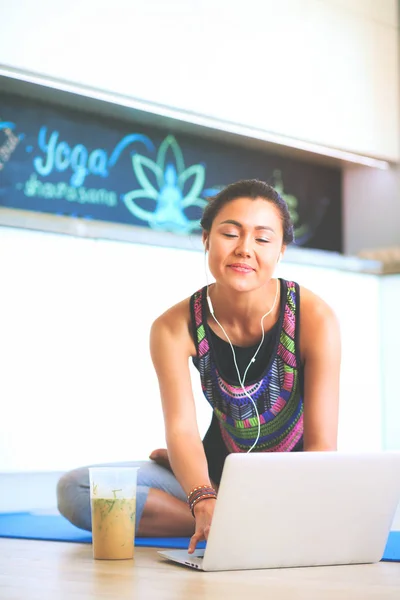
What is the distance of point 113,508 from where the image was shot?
1.67 m

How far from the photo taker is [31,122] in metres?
3.71

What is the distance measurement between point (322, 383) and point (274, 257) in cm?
25

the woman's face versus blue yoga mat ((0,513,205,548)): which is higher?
the woman's face

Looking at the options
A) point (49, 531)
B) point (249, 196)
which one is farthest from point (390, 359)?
point (249, 196)

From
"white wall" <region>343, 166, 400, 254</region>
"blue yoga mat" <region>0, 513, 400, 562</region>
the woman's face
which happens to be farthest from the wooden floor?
"white wall" <region>343, 166, 400, 254</region>

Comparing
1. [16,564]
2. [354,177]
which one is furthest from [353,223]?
[16,564]

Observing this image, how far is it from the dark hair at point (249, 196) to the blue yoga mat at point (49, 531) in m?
0.63

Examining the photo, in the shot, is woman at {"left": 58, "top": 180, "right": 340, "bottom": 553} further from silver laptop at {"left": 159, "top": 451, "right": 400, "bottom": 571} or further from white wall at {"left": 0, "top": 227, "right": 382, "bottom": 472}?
white wall at {"left": 0, "top": 227, "right": 382, "bottom": 472}

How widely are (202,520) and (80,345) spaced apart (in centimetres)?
130

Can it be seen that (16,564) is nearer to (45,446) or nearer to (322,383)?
(322,383)

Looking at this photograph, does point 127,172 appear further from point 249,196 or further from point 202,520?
point 202,520

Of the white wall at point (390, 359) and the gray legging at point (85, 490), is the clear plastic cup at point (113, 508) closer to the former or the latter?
the gray legging at point (85, 490)

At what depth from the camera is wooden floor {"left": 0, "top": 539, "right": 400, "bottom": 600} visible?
1.31 meters

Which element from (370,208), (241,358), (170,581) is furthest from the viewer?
(370,208)
